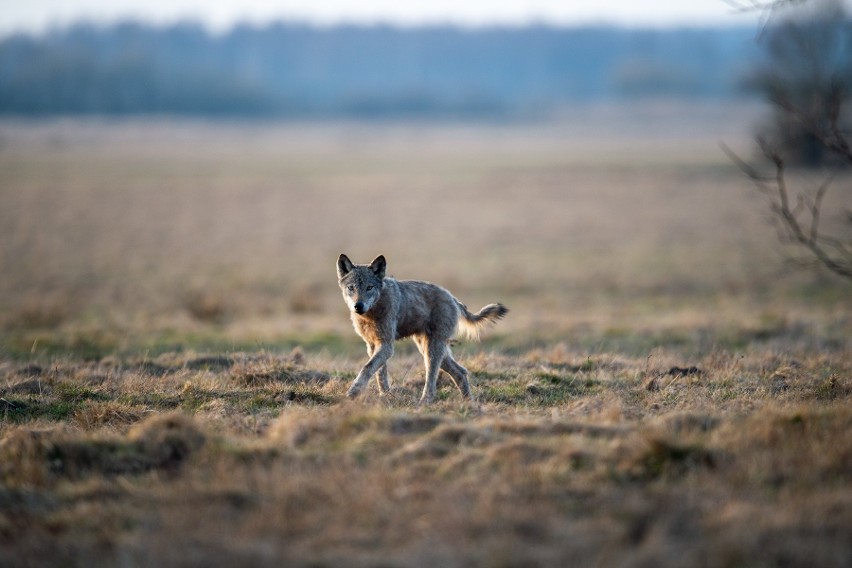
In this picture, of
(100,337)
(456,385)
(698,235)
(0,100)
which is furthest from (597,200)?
(0,100)

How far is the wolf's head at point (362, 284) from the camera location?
9.98 m

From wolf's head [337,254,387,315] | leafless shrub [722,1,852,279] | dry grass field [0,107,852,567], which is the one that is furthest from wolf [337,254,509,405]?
leafless shrub [722,1,852,279]

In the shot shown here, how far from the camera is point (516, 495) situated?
6270mm

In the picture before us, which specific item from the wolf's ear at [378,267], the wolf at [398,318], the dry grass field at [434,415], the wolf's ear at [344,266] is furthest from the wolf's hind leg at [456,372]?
the wolf's ear at [344,266]

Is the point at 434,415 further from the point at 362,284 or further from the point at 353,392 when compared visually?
the point at 362,284

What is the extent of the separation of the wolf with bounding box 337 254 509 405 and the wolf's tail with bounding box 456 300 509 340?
5 centimetres

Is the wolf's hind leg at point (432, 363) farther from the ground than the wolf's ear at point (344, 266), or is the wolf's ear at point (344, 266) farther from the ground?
the wolf's ear at point (344, 266)

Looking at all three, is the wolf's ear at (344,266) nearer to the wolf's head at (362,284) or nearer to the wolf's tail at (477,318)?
the wolf's head at (362,284)

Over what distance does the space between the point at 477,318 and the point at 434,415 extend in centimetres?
305

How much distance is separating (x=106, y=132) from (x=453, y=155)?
188 ft

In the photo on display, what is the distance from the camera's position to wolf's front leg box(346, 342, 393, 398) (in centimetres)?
975

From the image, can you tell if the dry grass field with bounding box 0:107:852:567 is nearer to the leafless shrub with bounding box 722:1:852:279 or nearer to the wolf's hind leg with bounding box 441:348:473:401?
the wolf's hind leg with bounding box 441:348:473:401

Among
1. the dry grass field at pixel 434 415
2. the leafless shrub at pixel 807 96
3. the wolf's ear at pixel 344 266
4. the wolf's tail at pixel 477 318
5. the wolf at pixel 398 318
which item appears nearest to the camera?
the dry grass field at pixel 434 415

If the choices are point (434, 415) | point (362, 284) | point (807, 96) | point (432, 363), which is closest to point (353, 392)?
point (432, 363)
